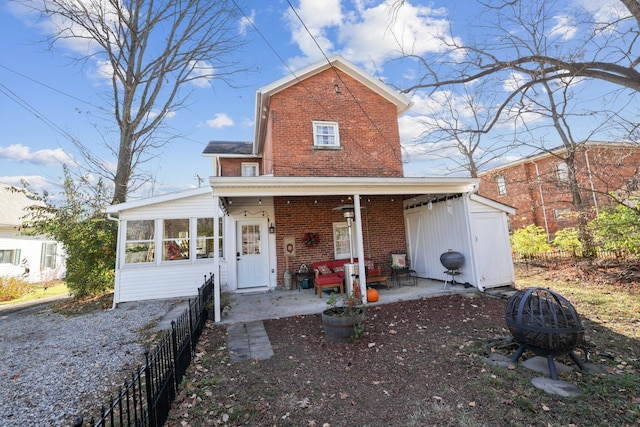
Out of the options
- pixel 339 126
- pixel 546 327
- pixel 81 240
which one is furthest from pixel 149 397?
pixel 81 240

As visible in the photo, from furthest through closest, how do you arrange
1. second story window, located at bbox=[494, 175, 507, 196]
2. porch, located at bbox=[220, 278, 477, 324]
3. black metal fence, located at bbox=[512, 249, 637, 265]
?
second story window, located at bbox=[494, 175, 507, 196] < black metal fence, located at bbox=[512, 249, 637, 265] < porch, located at bbox=[220, 278, 477, 324]

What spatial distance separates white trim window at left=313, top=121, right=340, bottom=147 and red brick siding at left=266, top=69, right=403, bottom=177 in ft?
0.53

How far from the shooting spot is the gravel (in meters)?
3.38

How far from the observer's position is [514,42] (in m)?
5.81

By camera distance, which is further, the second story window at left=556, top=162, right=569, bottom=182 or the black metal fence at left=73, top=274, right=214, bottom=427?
the second story window at left=556, top=162, right=569, bottom=182

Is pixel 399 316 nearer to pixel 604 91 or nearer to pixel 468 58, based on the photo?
pixel 468 58

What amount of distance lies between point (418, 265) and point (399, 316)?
4.45 meters

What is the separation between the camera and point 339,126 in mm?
10359

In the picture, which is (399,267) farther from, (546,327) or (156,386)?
(156,386)

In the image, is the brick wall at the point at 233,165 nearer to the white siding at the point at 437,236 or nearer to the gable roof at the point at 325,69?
the gable roof at the point at 325,69

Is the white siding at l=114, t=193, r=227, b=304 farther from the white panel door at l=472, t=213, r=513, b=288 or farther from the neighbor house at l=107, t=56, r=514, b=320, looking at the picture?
the white panel door at l=472, t=213, r=513, b=288

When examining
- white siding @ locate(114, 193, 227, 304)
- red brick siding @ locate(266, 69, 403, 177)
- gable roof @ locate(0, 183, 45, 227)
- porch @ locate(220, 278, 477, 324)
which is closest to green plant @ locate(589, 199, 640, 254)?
porch @ locate(220, 278, 477, 324)

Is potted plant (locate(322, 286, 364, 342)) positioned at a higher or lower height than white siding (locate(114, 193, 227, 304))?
lower

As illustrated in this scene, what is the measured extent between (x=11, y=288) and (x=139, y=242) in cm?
809
